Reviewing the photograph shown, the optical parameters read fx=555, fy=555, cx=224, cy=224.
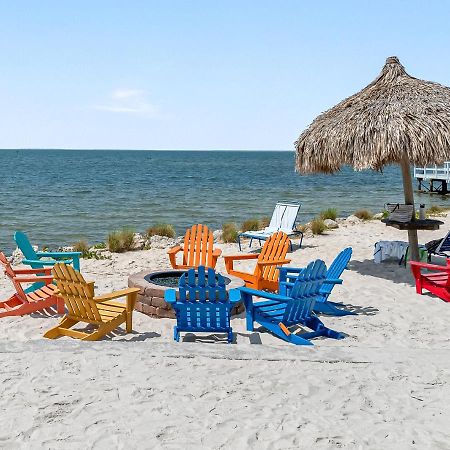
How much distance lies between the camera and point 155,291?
6.00 metres

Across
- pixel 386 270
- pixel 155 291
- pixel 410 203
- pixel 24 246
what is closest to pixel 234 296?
pixel 155 291

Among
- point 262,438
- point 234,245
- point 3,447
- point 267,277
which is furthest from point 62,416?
point 234,245

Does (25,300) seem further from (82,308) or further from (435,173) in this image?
(435,173)

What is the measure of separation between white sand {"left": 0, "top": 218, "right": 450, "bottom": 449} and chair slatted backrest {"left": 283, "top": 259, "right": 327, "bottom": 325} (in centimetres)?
30

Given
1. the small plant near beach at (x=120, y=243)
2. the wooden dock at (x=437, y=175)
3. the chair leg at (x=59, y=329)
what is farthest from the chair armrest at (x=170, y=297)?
the wooden dock at (x=437, y=175)

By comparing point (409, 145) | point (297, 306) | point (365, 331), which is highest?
point (409, 145)

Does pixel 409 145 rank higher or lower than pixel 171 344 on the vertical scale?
higher

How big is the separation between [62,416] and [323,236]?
9.53 m

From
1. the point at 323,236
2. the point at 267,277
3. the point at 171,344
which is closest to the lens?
the point at 171,344

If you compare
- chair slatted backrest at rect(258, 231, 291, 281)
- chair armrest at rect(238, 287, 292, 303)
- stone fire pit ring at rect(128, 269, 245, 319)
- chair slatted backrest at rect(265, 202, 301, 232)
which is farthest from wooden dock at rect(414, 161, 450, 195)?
chair armrest at rect(238, 287, 292, 303)

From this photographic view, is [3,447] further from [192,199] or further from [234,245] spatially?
[192,199]

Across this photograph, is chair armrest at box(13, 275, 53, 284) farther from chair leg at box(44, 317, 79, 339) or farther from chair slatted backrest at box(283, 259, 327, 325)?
chair slatted backrest at box(283, 259, 327, 325)

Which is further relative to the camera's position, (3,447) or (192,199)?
(192,199)

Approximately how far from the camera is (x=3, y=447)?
304cm
